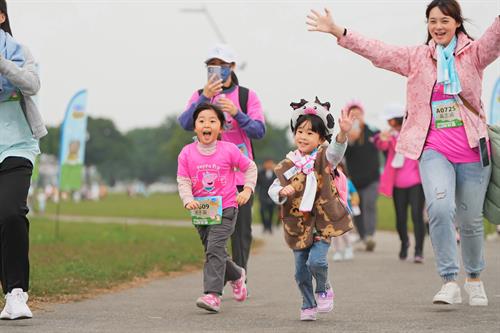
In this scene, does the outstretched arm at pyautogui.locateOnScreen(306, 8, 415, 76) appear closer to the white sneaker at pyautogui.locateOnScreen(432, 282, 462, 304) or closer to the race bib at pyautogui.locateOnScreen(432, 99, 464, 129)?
the race bib at pyautogui.locateOnScreen(432, 99, 464, 129)

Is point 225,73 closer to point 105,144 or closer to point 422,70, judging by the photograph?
point 422,70

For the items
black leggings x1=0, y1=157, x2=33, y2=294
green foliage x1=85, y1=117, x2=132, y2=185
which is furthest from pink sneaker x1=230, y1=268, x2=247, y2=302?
green foliage x1=85, y1=117, x2=132, y2=185

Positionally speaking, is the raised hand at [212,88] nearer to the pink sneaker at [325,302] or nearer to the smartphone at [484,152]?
the pink sneaker at [325,302]

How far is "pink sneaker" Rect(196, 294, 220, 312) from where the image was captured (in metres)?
7.45

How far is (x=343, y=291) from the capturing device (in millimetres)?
9289

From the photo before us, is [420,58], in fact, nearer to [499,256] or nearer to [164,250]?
[499,256]

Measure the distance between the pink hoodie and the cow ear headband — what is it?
518 mm

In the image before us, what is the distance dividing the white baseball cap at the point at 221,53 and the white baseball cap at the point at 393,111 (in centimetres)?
548

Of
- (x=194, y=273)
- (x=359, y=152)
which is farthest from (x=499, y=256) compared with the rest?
(x=194, y=273)

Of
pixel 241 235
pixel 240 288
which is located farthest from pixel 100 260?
pixel 240 288

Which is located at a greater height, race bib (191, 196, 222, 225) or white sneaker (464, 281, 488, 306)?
race bib (191, 196, 222, 225)

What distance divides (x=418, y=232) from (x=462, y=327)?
23.1 feet

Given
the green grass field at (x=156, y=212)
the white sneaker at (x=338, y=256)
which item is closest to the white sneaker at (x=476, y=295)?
the white sneaker at (x=338, y=256)

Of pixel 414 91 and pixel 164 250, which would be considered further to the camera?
pixel 164 250
